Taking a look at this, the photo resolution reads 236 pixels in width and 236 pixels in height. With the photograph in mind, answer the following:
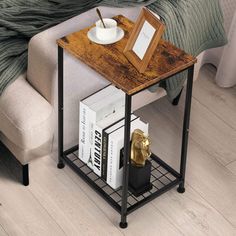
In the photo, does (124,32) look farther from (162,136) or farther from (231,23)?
(231,23)

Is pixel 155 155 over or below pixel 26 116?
below

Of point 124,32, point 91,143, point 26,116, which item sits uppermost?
point 124,32

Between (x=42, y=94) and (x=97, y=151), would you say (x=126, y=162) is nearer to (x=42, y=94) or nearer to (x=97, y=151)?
(x=97, y=151)

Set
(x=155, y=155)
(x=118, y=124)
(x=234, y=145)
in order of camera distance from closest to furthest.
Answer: (x=118, y=124) < (x=155, y=155) < (x=234, y=145)

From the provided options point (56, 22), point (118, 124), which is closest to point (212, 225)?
point (118, 124)

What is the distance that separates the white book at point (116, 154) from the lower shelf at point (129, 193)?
0.18ft

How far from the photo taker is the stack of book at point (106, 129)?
2.18 metres

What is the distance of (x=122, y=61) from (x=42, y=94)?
363 mm

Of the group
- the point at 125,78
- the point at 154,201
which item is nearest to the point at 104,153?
the point at 154,201

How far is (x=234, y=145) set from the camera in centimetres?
259

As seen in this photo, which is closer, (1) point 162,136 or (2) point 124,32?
(2) point 124,32

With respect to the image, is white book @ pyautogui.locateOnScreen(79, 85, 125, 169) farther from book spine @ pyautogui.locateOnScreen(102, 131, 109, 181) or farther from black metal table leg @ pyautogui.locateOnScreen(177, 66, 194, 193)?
black metal table leg @ pyautogui.locateOnScreen(177, 66, 194, 193)

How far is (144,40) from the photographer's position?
199 cm

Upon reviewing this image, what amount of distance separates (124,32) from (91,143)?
16.2 inches
